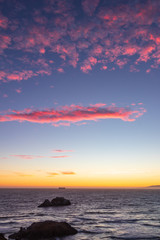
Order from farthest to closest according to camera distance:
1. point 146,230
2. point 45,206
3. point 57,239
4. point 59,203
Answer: point 59,203, point 45,206, point 146,230, point 57,239

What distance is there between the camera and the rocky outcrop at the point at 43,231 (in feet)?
91.5

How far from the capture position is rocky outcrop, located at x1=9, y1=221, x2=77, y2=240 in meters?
27.9

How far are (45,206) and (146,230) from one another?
152 ft

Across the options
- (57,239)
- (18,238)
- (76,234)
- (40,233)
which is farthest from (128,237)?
(18,238)

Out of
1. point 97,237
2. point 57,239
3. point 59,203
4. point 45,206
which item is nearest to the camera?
point 57,239

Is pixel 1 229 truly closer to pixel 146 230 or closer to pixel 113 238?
pixel 113 238

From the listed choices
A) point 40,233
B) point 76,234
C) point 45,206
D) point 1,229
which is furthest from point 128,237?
point 45,206

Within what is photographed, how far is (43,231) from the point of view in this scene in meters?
28.5

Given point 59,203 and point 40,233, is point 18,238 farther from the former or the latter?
point 59,203

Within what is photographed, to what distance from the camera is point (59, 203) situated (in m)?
77.7

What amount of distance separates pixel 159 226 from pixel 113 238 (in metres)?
12.6

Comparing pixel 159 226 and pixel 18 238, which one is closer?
pixel 18 238

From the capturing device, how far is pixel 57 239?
2739cm

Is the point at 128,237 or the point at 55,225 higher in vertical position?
the point at 55,225
